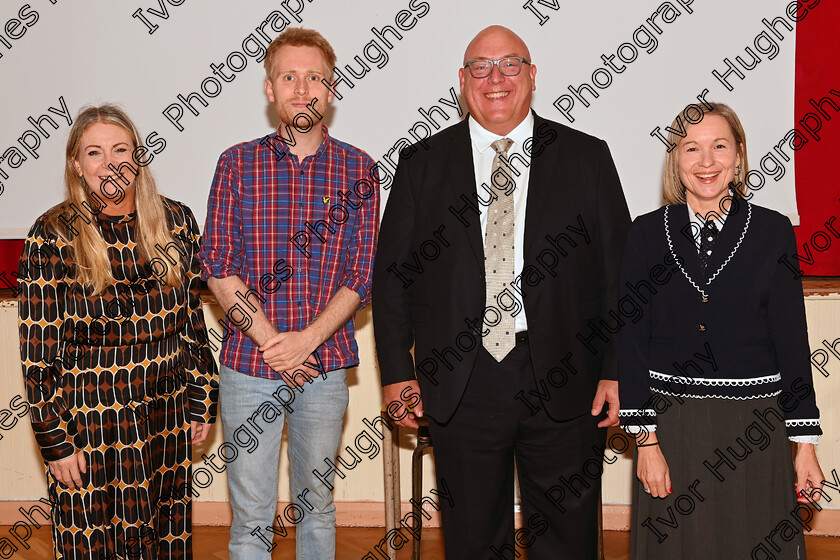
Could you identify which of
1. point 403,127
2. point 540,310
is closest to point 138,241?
point 540,310

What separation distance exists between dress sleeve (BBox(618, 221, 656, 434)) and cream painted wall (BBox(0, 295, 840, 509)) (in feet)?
4.88

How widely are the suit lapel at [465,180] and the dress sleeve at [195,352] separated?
81 cm

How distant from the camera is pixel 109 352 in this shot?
2.12 meters

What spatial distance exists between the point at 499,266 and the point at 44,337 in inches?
49.2

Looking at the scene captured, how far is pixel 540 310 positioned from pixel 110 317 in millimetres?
1188

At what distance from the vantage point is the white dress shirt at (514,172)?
220 centimetres

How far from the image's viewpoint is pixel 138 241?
2.18 metres

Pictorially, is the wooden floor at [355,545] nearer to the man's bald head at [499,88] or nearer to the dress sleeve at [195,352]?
the dress sleeve at [195,352]

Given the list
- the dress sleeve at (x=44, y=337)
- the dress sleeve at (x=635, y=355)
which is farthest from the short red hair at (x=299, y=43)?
the dress sleeve at (x=635, y=355)

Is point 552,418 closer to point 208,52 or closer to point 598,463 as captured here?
point 598,463

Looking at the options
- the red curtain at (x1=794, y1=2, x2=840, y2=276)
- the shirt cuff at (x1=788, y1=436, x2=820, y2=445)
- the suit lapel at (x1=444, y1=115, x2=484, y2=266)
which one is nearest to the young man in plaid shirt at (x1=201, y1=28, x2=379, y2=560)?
the suit lapel at (x1=444, y1=115, x2=484, y2=266)

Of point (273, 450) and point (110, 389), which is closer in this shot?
point (110, 389)

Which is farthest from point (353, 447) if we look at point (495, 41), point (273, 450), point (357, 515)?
point (495, 41)

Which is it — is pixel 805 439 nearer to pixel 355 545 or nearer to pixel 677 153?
pixel 677 153
